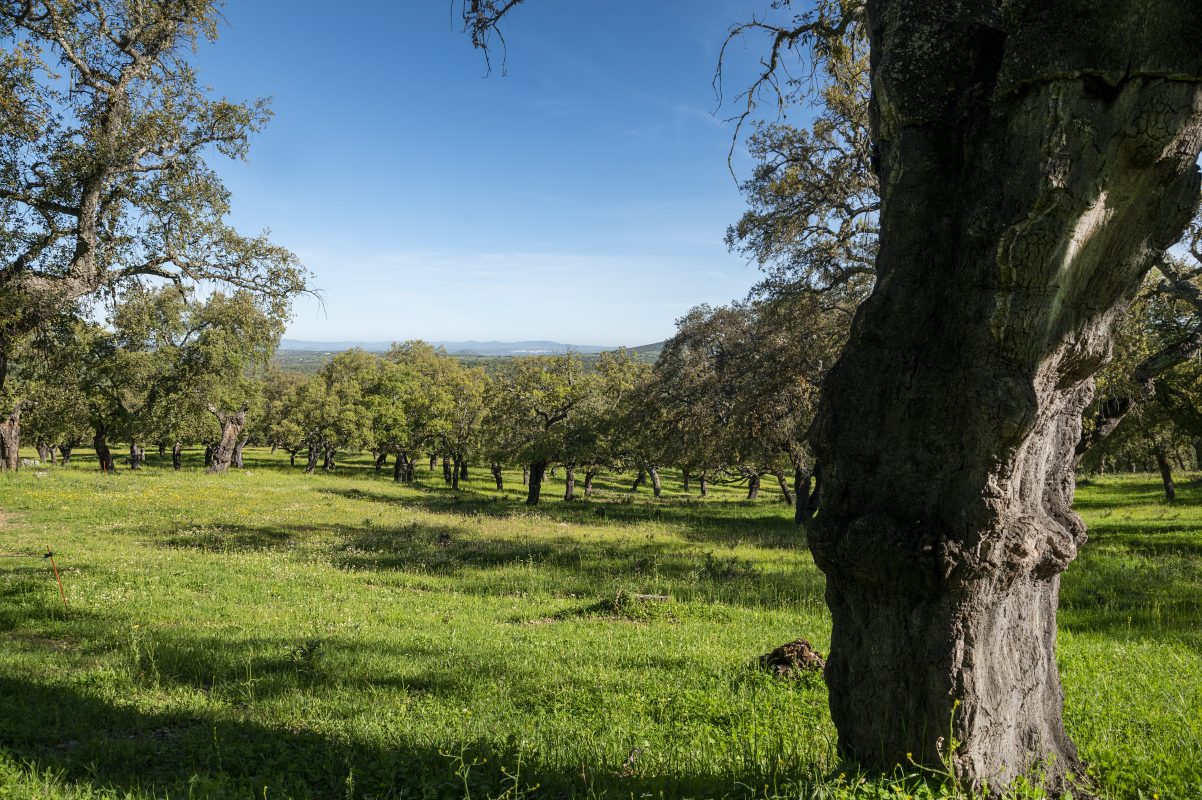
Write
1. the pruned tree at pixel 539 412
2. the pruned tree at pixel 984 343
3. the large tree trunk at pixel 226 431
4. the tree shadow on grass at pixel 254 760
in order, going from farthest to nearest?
the large tree trunk at pixel 226 431 < the pruned tree at pixel 539 412 < the tree shadow on grass at pixel 254 760 < the pruned tree at pixel 984 343

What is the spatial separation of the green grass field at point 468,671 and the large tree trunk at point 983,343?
0.65 metres

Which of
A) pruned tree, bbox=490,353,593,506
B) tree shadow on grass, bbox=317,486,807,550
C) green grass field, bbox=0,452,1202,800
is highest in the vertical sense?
pruned tree, bbox=490,353,593,506

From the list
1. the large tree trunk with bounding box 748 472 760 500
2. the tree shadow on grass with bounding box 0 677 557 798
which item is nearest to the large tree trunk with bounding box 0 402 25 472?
the tree shadow on grass with bounding box 0 677 557 798

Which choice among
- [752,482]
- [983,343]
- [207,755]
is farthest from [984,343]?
[752,482]

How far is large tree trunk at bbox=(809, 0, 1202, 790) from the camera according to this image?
2.96 meters

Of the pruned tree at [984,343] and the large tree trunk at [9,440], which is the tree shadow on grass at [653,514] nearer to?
the pruned tree at [984,343]

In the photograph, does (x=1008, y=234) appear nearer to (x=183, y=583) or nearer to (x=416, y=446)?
(x=183, y=583)

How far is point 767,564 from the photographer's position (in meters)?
16.3

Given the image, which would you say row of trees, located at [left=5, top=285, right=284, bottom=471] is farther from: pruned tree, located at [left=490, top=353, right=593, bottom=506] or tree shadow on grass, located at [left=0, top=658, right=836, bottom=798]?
tree shadow on grass, located at [left=0, top=658, right=836, bottom=798]

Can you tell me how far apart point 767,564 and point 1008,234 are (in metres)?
14.3

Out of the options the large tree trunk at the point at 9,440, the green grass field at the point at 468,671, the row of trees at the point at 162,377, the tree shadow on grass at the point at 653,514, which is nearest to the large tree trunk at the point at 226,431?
the row of trees at the point at 162,377

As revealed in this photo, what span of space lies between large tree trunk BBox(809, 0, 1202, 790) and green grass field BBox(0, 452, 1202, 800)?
65cm

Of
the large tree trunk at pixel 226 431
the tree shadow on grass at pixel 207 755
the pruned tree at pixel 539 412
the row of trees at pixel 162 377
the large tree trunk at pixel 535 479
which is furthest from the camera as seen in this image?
the large tree trunk at pixel 226 431

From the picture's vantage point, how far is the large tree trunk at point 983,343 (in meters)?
2.96
